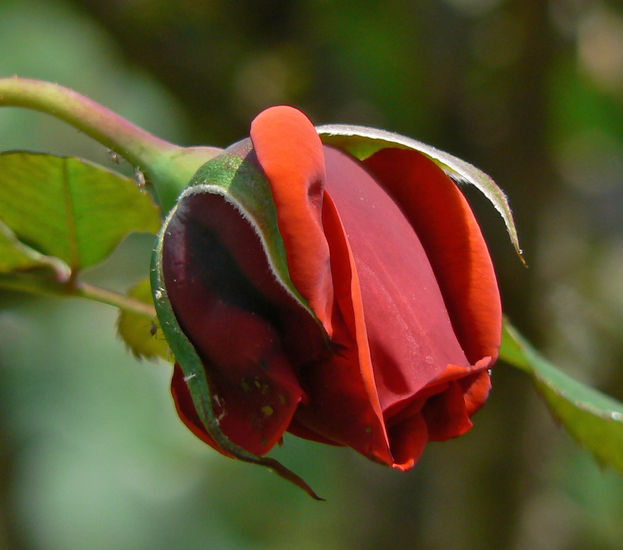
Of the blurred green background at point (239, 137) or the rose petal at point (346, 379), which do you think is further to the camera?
the blurred green background at point (239, 137)

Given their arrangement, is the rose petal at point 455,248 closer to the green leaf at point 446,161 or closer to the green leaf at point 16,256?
the green leaf at point 446,161

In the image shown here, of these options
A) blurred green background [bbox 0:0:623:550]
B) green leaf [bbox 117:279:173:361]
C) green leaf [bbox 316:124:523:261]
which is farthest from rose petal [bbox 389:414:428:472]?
blurred green background [bbox 0:0:623:550]

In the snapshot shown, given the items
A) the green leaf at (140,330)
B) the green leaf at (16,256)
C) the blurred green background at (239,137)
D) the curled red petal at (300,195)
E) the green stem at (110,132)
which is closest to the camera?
the curled red petal at (300,195)

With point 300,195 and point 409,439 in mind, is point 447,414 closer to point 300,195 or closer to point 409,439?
point 409,439

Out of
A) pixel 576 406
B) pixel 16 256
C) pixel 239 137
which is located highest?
pixel 16 256

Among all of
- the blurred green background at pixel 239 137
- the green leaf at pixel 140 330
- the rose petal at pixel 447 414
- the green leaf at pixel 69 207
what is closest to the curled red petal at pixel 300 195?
the rose petal at pixel 447 414

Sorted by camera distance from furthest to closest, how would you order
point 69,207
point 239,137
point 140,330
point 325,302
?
point 239,137 < point 140,330 < point 69,207 < point 325,302

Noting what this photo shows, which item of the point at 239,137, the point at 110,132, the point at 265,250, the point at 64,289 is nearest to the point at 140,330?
the point at 64,289

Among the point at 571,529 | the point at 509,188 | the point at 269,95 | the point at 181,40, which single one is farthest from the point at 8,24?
the point at 571,529

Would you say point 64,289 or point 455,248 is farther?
point 64,289
